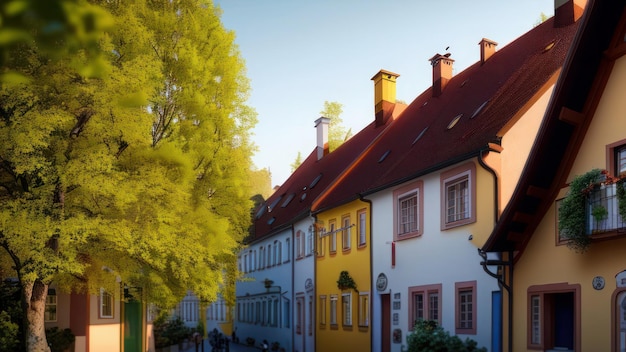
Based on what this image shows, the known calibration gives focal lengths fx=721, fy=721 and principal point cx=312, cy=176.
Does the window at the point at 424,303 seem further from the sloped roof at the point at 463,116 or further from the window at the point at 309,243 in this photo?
the window at the point at 309,243

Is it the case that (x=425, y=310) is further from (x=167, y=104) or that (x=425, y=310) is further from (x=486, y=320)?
(x=167, y=104)

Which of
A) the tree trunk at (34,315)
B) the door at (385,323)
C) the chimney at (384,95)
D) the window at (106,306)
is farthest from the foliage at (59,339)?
the chimney at (384,95)

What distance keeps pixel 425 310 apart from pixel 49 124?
34.0 ft

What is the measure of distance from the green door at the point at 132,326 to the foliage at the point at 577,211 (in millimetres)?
17248

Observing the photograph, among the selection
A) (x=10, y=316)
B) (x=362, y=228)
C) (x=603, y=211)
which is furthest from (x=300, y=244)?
(x=603, y=211)

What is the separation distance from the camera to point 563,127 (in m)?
13.2

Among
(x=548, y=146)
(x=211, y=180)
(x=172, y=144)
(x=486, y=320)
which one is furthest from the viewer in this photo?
(x=211, y=180)

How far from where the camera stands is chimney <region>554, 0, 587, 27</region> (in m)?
19.2

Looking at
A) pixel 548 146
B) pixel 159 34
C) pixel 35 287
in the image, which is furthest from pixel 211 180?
pixel 548 146

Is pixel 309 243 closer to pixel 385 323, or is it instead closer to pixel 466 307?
pixel 385 323

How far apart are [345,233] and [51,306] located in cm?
1011

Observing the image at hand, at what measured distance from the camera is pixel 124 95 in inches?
617

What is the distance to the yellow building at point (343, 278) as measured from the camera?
77.5ft

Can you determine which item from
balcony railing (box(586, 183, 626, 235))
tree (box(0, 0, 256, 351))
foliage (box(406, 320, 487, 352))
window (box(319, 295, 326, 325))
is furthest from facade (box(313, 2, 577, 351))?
tree (box(0, 0, 256, 351))
